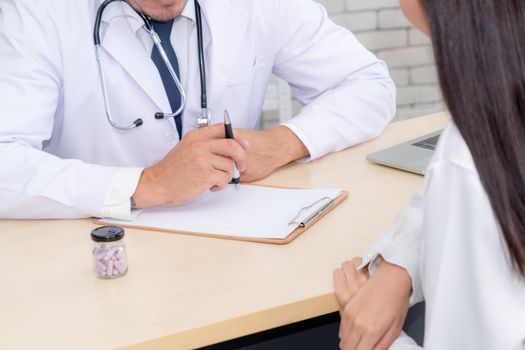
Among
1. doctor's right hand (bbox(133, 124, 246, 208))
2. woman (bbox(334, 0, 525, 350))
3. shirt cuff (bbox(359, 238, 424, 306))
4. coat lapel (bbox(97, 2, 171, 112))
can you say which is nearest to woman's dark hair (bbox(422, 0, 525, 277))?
woman (bbox(334, 0, 525, 350))

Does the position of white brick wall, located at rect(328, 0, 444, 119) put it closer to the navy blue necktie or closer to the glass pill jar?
the navy blue necktie

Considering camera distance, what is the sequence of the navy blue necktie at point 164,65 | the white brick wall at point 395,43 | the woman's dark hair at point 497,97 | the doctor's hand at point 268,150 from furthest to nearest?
the white brick wall at point 395,43, the navy blue necktie at point 164,65, the doctor's hand at point 268,150, the woman's dark hair at point 497,97

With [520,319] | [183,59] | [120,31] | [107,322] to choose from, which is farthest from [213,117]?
[520,319]

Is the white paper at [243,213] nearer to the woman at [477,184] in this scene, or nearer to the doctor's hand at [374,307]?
the doctor's hand at [374,307]

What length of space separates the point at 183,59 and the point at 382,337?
0.80 metres

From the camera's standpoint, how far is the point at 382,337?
0.91 meters

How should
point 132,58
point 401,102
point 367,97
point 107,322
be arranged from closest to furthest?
1. point 107,322
2. point 132,58
3. point 367,97
4. point 401,102

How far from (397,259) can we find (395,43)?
1840 millimetres

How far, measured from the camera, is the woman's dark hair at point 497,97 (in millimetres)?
724

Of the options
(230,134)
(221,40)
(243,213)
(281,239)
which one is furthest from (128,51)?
(281,239)

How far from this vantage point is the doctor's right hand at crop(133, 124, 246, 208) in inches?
47.8

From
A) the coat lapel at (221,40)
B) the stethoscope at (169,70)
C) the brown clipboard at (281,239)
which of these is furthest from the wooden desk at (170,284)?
the coat lapel at (221,40)

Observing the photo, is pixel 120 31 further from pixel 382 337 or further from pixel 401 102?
Answer: pixel 401 102

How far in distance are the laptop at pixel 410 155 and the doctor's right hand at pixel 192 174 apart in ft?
0.97
